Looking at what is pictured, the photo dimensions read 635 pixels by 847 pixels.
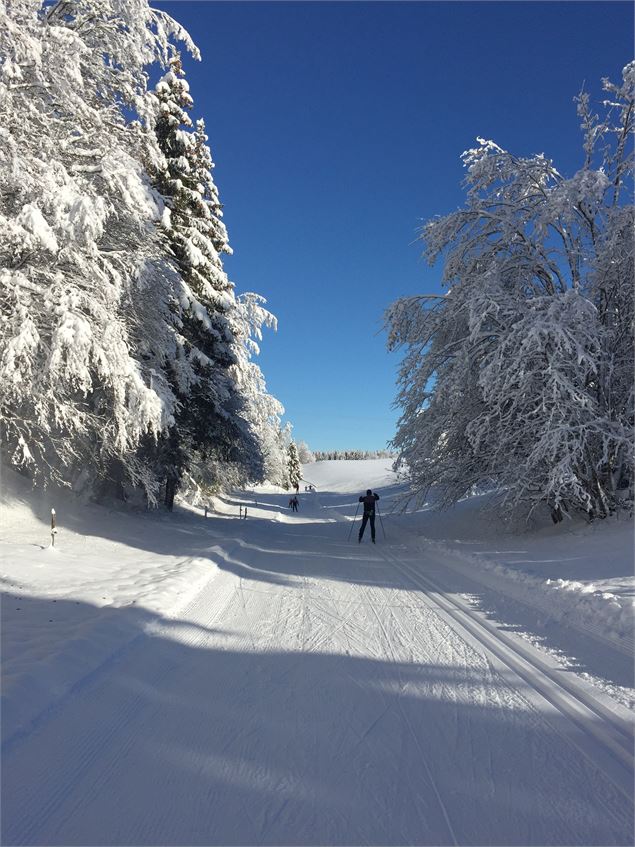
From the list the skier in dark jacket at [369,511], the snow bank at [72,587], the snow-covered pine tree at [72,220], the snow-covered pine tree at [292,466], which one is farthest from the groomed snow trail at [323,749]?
the snow-covered pine tree at [292,466]

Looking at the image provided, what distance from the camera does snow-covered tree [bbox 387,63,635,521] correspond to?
9.80 meters

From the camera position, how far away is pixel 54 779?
2623 mm

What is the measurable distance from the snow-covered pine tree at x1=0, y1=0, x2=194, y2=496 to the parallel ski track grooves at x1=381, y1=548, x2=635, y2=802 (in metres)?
6.98

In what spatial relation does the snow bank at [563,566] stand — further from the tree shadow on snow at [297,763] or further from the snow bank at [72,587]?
the snow bank at [72,587]

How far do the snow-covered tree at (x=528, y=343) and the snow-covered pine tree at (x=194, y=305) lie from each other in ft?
19.2

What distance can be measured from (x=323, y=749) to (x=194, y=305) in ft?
41.0

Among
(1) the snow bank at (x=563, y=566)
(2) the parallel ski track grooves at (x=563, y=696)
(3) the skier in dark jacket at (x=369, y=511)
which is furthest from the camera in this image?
(3) the skier in dark jacket at (x=369, y=511)

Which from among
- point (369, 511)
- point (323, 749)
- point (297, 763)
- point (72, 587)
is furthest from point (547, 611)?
point (369, 511)

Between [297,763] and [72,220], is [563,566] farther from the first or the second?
[72,220]

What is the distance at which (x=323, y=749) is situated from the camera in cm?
293

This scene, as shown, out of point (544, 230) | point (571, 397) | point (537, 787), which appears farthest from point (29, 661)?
point (544, 230)

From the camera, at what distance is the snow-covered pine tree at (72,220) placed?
759 centimetres

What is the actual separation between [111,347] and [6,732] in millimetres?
6914

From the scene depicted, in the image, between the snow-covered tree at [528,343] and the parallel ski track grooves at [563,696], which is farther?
the snow-covered tree at [528,343]
